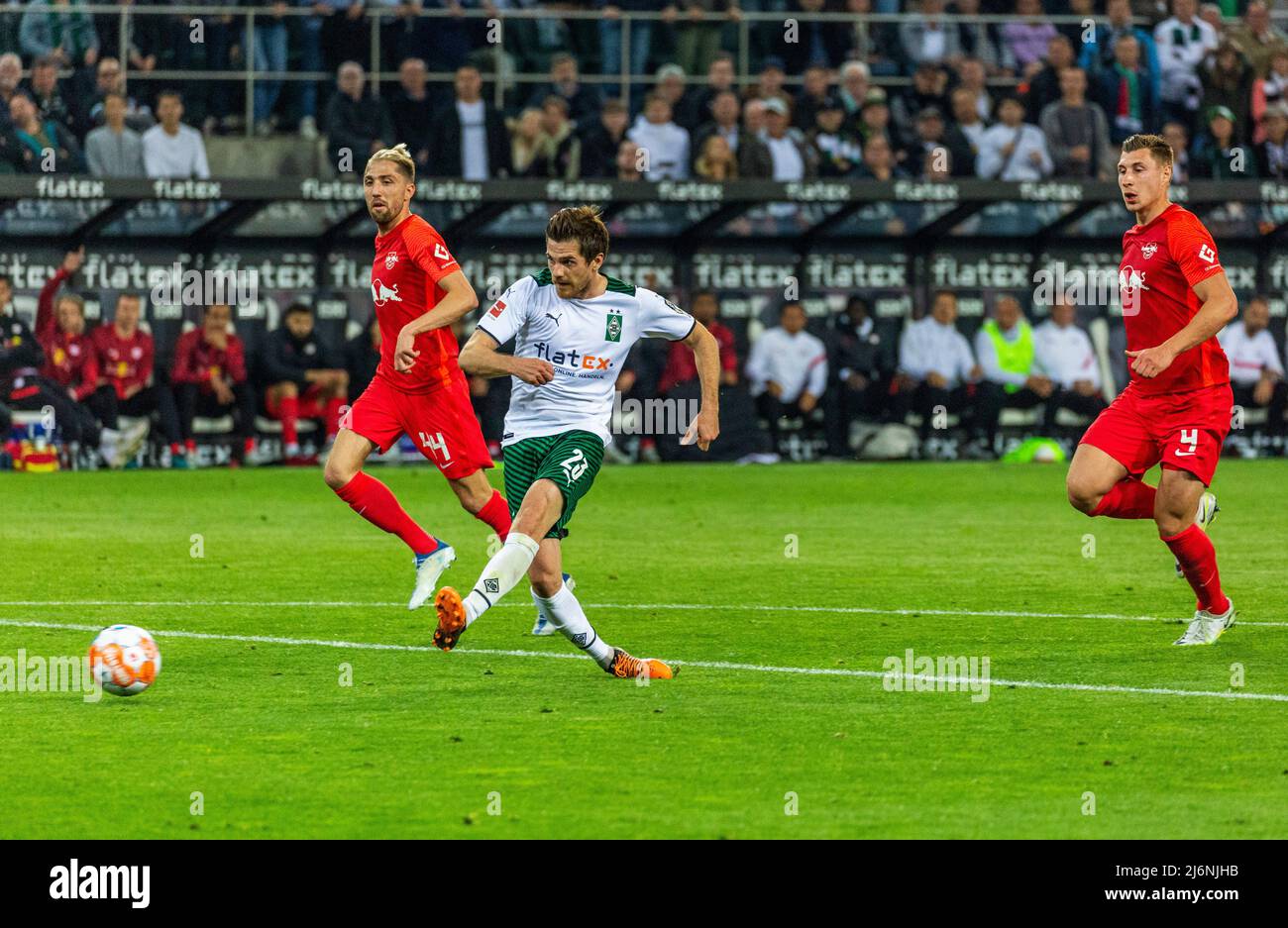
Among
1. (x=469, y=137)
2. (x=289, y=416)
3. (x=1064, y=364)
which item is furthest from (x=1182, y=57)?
(x=289, y=416)

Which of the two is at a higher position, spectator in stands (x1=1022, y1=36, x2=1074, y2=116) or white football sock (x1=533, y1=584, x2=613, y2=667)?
spectator in stands (x1=1022, y1=36, x2=1074, y2=116)

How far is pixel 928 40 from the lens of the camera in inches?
902

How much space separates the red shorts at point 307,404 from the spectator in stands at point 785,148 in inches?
198

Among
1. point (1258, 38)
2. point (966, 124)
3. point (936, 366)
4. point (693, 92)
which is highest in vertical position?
point (1258, 38)

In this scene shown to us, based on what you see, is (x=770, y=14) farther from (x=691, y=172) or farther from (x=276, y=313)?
(x=276, y=313)

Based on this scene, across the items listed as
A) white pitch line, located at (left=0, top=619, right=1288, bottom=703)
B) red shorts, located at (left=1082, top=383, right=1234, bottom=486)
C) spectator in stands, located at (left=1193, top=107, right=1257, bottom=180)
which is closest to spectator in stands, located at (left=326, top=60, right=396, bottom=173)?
spectator in stands, located at (left=1193, top=107, right=1257, bottom=180)

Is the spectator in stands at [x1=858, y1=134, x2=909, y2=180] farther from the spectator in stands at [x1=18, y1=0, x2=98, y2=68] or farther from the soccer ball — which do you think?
the soccer ball

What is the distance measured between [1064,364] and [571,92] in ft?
18.9

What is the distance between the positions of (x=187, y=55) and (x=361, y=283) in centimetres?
272

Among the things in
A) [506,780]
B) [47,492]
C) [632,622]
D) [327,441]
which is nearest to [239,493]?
[47,492]

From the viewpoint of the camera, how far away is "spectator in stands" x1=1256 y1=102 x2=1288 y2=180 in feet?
75.6

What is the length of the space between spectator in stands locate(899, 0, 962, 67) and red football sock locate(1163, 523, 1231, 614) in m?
14.4

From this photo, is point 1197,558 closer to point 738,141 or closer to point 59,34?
point 738,141

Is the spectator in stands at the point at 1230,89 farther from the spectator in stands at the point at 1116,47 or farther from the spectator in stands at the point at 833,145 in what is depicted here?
the spectator in stands at the point at 833,145
